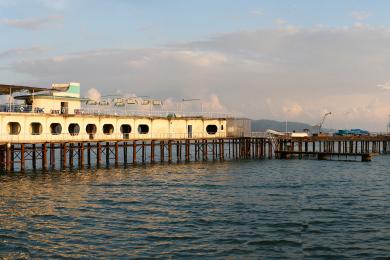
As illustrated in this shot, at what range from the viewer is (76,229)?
29.3 m

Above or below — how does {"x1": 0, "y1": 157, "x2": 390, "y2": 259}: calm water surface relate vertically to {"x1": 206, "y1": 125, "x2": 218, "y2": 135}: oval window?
below

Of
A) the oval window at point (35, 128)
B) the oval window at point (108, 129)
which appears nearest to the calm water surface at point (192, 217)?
the oval window at point (35, 128)

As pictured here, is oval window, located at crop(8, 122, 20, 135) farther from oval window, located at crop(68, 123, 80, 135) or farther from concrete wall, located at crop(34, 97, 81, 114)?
oval window, located at crop(68, 123, 80, 135)

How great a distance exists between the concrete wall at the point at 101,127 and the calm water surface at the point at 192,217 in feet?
24.8

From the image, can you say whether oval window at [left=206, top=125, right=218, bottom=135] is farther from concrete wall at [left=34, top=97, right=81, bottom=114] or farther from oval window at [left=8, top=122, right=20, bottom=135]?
oval window at [left=8, top=122, right=20, bottom=135]

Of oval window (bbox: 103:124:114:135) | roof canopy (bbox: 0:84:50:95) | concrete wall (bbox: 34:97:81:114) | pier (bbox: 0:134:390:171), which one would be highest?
roof canopy (bbox: 0:84:50:95)

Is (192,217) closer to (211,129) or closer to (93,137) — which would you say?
(93,137)

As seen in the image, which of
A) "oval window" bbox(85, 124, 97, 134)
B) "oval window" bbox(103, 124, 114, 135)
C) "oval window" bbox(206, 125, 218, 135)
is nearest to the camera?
"oval window" bbox(85, 124, 97, 134)

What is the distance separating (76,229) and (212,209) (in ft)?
37.4

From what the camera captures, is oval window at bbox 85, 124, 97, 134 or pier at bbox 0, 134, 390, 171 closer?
pier at bbox 0, 134, 390, 171

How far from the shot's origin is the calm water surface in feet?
82.6

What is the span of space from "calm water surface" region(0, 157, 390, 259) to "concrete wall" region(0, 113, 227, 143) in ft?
24.8

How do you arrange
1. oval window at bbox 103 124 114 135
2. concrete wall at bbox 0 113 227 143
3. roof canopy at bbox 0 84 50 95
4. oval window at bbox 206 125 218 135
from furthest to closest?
oval window at bbox 206 125 218 135 < oval window at bbox 103 124 114 135 < concrete wall at bbox 0 113 227 143 < roof canopy at bbox 0 84 50 95

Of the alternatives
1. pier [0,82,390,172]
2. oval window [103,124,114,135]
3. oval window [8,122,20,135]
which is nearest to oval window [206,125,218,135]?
pier [0,82,390,172]
